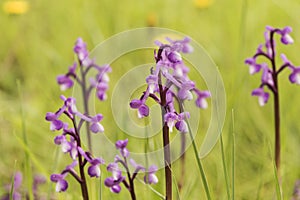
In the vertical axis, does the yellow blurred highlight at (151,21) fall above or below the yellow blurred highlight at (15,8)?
below

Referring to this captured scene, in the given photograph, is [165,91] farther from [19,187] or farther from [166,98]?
[19,187]

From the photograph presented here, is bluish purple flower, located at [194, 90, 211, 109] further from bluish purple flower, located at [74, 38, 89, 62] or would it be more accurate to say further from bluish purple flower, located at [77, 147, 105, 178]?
bluish purple flower, located at [77, 147, 105, 178]

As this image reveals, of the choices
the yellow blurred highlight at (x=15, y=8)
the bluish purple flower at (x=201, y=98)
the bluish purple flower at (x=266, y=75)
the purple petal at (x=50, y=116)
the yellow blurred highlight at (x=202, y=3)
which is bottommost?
the purple petal at (x=50, y=116)

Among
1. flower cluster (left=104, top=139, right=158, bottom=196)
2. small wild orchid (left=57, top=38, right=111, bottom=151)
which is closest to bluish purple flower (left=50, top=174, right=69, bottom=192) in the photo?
flower cluster (left=104, top=139, right=158, bottom=196)

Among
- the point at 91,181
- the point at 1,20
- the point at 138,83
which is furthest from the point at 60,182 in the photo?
the point at 1,20

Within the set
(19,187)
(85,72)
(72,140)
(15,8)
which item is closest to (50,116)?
(72,140)

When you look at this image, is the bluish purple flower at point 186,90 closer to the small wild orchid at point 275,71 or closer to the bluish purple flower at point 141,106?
the bluish purple flower at point 141,106

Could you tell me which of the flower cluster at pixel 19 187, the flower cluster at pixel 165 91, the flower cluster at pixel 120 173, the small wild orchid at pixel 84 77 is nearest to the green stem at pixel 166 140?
the flower cluster at pixel 165 91

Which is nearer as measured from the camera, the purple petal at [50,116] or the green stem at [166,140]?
the green stem at [166,140]
